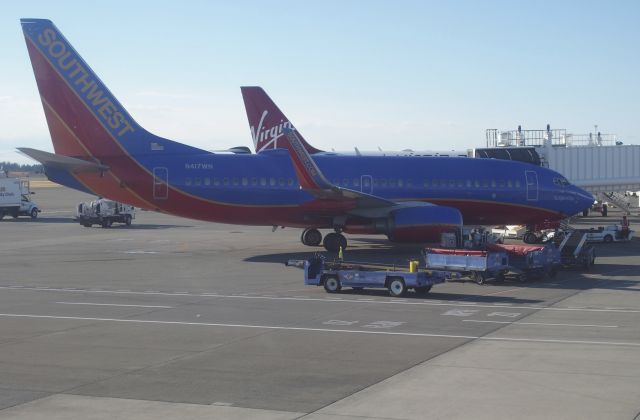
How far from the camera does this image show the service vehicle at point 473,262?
105 ft

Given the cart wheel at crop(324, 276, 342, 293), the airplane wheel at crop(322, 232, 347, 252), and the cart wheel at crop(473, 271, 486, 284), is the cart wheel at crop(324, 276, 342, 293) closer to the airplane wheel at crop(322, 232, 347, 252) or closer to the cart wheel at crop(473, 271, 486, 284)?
the cart wheel at crop(473, 271, 486, 284)

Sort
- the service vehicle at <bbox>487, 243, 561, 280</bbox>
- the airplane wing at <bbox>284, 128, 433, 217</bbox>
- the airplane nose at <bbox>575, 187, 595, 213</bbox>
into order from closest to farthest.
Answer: the service vehicle at <bbox>487, 243, 561, 280</bbox> → the airplane wing at <bbox>284, 128, 433, 217</bbox> → the airplane nose at <bbox>575, 187, 595, 213</bbox>

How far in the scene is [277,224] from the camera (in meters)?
43.6

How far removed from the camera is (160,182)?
41625 millimetres

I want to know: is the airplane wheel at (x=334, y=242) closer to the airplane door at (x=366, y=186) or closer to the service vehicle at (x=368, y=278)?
the airplane door at (x=366, y=186)

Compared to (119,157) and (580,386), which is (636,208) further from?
(580,386)

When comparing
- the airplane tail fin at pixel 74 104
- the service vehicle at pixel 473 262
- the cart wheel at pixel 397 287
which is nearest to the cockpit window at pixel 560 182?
the service vehicle at pixel 473 262

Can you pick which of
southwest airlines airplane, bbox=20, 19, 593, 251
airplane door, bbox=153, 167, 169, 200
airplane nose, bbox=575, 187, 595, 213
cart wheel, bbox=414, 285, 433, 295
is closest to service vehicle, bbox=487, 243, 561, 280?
cart wheel, bbox=414, 285, 433, 295

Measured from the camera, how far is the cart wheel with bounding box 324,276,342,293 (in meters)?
30.5

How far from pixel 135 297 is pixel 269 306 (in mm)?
5192

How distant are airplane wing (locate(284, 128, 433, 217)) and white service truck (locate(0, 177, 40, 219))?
4146cm

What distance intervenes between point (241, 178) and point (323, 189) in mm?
5016

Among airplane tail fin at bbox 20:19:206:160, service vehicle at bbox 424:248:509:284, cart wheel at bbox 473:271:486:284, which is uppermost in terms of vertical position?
airplane tail fin at bbox 20:19:206:160

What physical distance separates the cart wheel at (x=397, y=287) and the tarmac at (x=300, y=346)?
39 cm
